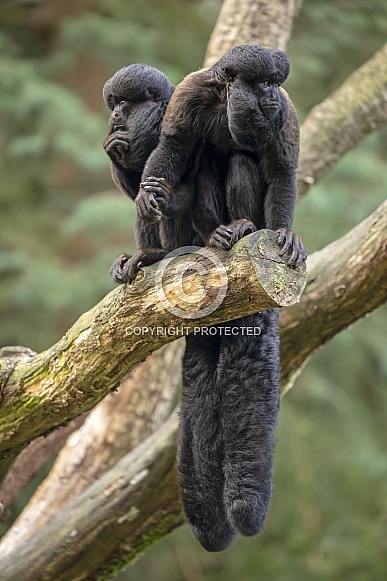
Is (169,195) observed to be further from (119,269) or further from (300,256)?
(300,256)

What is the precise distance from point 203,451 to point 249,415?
31 centimetres

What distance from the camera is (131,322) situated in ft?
11.0

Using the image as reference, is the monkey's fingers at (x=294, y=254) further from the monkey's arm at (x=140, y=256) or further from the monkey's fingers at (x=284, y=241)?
the monkey's arm at (x=140, y=256)

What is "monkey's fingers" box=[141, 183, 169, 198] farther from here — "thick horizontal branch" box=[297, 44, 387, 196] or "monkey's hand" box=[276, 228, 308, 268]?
"thick horizontal branch" box=[297, 44, 387, 196]

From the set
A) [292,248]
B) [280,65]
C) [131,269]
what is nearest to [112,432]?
[131,269]

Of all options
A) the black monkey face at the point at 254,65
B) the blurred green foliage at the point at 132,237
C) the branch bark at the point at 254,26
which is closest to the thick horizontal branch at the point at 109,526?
the black monkey face at the point at 254,65

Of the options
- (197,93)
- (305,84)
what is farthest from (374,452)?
(197,93)

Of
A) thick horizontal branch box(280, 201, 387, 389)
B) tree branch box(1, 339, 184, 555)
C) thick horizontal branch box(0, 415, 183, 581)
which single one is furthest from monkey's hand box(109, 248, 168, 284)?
tree branch box(1, 339, 184, 555)

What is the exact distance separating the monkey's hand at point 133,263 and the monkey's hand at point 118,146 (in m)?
0.48

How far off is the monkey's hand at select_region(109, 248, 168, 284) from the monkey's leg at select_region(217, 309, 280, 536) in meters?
0.51

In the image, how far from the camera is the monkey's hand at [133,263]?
353 centimetres

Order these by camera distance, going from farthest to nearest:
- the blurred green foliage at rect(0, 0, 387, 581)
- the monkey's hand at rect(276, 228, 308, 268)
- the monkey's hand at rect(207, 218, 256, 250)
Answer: the blurred green foliage at rect(0, 0, 387, 581), the monkey's hand at rect(207, 218, 256, 250), the monkey's hand at rect(276, 228, 308, 268)

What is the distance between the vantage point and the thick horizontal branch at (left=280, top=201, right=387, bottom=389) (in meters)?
4.07

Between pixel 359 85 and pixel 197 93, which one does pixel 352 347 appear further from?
pixel 197 93
